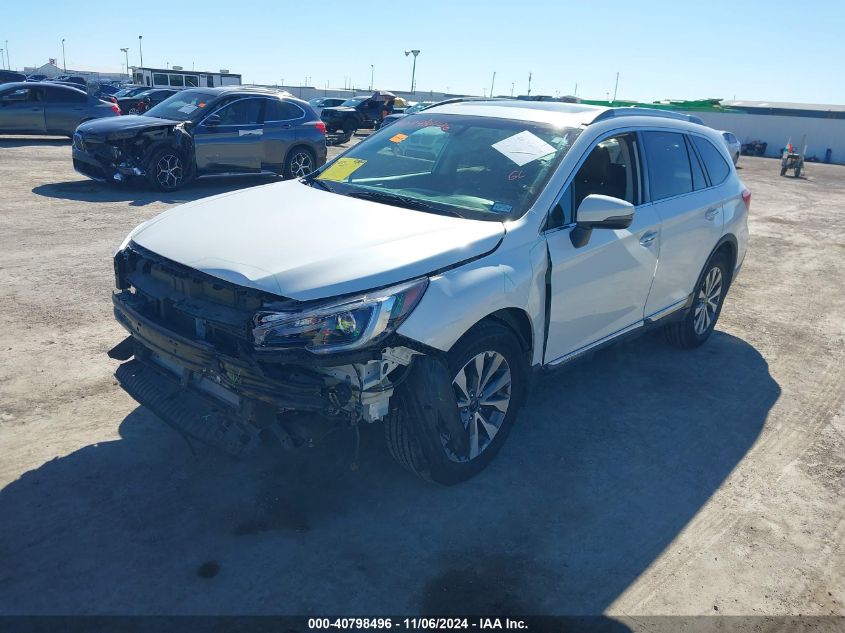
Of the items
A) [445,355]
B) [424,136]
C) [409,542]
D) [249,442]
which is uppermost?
[424,136]

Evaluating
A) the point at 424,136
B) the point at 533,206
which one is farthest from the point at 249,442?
the point at 424,136

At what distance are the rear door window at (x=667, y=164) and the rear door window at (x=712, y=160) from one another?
1.08 feet

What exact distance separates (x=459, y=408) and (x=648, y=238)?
6.59 ft

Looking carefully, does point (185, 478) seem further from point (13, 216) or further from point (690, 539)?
point (13, 216)

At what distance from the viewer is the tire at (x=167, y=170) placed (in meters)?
11.4

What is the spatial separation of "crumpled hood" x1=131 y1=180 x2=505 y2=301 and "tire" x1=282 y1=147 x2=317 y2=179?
9.21 m

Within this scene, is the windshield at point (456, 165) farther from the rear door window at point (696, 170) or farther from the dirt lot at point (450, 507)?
Answer: the rear door window at point (696, 170)

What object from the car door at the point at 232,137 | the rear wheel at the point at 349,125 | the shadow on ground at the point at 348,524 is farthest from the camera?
the rear wheel at the point at 349,125

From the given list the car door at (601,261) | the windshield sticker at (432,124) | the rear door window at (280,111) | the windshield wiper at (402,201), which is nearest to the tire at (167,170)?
the rear door window at (280,111)

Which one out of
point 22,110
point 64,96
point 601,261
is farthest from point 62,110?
point 601,261

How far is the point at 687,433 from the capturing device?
4.59 metres

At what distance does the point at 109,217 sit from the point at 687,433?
7942mm

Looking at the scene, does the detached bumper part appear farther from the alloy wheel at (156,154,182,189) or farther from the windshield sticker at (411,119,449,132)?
the alloy wheel at (156,154,182,189)

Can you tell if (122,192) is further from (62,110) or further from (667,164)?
(667,164)
